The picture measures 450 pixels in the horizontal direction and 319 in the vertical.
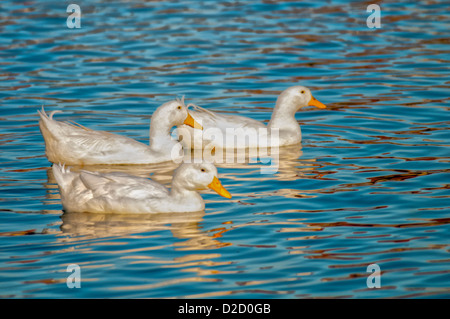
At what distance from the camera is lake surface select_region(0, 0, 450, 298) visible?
747 centimetres

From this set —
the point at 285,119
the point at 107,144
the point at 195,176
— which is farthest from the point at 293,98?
the point at 195,176

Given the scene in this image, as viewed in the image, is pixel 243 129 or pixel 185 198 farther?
pixel 243 129

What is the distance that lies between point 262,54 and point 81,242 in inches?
376

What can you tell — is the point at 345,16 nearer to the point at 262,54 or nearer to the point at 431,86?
the point at 262,54

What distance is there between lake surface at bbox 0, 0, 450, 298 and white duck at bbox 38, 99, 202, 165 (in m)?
0.30

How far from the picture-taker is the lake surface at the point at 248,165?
24.5 feet

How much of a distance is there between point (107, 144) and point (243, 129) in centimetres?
197

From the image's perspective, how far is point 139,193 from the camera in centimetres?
905

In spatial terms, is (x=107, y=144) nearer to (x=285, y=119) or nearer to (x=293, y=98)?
(x=285, y=119)

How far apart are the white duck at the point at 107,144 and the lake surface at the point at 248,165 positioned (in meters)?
0.30

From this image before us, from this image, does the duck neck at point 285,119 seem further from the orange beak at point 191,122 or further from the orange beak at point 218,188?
the orange beak at point 218,188

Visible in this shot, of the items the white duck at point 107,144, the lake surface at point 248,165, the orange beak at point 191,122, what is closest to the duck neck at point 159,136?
the white duck at point 107,144
